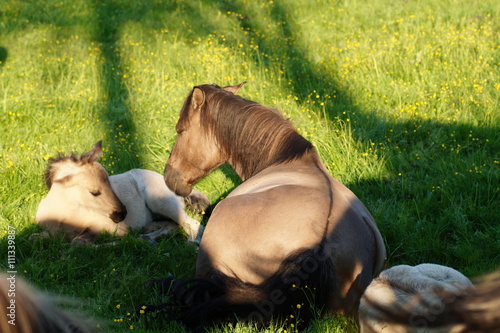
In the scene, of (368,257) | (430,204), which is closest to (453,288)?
(368,257)

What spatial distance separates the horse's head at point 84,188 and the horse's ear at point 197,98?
4.03ft

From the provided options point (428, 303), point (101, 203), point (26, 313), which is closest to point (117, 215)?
point (101, 203)

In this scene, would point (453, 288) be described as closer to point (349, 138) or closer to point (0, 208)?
point (349, 138)

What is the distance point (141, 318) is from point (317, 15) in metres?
8.13

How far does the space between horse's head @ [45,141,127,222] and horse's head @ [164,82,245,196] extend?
60 cm

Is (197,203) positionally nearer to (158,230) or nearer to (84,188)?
(158,230)

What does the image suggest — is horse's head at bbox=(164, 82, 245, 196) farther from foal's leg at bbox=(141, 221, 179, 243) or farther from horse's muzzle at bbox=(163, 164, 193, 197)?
foal's leg at bbox=(141, 221, 179, 243)

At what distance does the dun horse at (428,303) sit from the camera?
7.24ft

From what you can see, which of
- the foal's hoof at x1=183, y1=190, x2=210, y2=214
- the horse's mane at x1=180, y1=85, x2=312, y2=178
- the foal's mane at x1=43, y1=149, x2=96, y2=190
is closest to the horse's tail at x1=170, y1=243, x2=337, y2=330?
the horse's mane at x1=180, y1=85, x2=312, y2=178

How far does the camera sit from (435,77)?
7.84m

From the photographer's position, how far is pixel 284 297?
3.64m

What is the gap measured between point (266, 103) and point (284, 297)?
14.8ft

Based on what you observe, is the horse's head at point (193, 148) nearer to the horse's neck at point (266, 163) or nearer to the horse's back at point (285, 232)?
the horse's neck at point (266, 163)

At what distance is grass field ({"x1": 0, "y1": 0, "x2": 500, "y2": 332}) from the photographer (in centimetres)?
506
